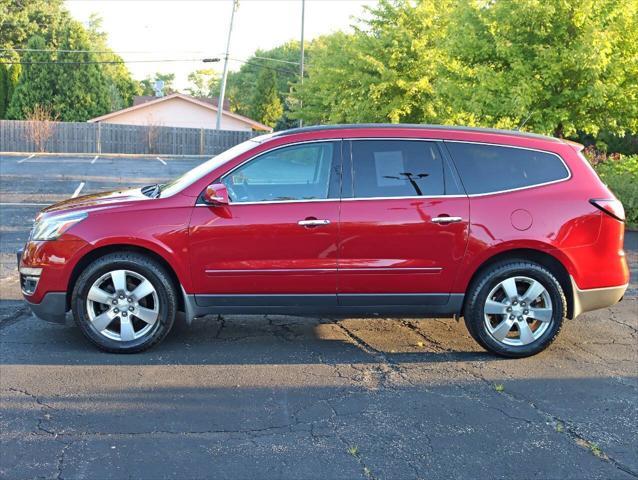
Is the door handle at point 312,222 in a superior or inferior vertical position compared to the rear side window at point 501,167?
inferior

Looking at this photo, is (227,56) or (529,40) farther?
(227,56)

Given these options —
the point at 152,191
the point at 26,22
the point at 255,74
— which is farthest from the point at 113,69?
the point at 152,191

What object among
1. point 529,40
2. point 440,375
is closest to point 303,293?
point 440,375

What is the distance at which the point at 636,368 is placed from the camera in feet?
17.3

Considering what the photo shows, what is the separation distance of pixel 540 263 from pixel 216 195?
8.68 ft

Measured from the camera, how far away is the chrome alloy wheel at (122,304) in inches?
205

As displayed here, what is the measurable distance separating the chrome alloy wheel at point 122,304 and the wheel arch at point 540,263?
8.30ft

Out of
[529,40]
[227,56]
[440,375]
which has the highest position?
[227,56]

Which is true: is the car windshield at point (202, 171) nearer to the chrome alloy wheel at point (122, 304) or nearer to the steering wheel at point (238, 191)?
the steering wheel at point (238, 191)

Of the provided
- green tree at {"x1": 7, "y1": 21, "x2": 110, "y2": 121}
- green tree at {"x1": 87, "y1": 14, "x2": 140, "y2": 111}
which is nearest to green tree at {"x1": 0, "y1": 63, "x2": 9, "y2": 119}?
green tree at {"x1": 7, "y1": 21, "x2": 110, "y2": 121}

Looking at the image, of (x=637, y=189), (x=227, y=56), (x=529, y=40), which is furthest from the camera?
(x=227, y=56)

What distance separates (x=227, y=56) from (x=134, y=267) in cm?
3664

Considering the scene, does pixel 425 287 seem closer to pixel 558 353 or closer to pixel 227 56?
pixel 558 353

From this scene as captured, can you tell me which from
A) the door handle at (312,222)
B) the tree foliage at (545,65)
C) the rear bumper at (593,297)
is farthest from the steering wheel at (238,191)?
the tree foliage at (545,65)
